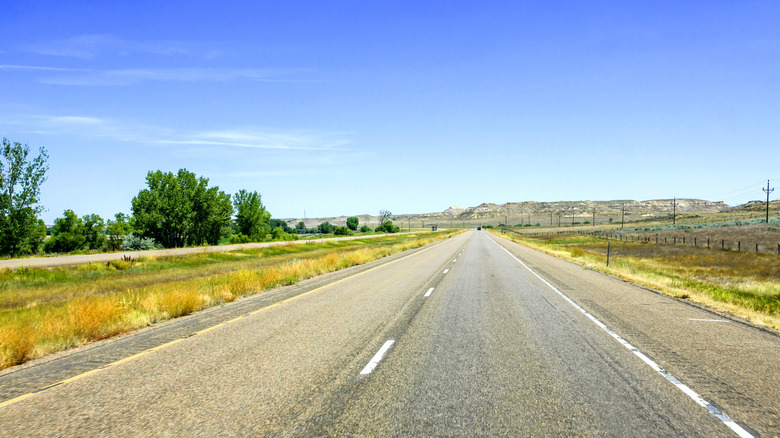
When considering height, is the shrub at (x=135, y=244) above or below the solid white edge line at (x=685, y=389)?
below

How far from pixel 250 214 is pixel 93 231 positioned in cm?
3089

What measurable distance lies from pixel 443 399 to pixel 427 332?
3466 mm

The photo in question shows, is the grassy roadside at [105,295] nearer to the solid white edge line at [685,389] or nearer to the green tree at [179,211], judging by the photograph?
the solid white edge line at [685,389]

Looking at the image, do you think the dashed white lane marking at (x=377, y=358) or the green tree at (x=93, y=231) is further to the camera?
the green tree at (x=93, y=231)

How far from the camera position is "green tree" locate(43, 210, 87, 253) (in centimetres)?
8469

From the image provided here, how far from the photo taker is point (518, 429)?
4.16 m

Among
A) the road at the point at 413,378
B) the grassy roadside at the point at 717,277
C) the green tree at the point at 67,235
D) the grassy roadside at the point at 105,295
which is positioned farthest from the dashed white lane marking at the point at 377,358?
the green tree at the point at 67,235

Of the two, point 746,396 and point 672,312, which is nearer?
point 746,396

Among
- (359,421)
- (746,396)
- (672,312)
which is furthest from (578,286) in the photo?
(359,421)

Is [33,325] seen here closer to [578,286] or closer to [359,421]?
[359,421]

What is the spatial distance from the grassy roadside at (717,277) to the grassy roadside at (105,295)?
43.2ft

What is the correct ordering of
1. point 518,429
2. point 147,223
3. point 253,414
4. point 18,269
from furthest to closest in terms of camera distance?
point 147,223, point 18,269, point 253,414, point 518,429

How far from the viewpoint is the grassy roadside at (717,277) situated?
12.1 meters

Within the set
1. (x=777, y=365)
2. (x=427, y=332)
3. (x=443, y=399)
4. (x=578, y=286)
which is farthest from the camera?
(x=578, y=286)
